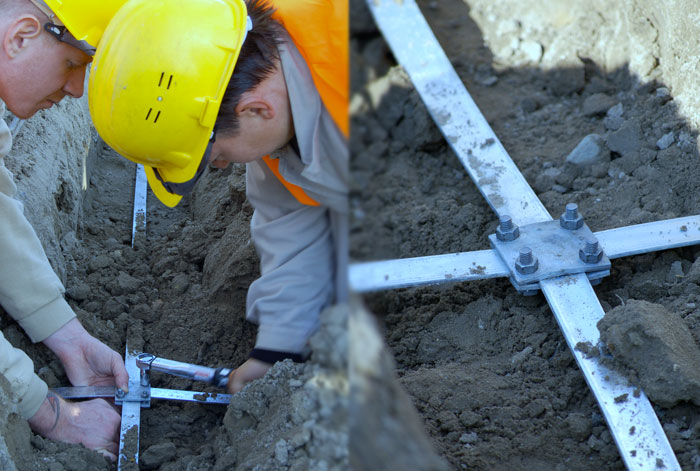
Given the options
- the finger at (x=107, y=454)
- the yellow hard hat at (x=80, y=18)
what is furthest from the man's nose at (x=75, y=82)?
the finger at (x=107, y=454)

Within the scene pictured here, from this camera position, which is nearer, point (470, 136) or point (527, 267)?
point (527, 267)

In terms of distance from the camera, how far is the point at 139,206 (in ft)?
11.2

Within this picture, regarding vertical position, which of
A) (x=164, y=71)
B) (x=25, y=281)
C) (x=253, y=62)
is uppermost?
(x=164, y=71)

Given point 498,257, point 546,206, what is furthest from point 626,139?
point 498,257

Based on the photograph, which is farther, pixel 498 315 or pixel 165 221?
pixel 165 221

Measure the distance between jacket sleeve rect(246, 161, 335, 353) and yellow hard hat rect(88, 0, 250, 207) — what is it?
44cm

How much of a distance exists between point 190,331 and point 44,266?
1.75ft

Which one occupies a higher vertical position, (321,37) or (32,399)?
(321,37)

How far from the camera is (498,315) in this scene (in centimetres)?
243

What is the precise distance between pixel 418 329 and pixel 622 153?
118 centimetres

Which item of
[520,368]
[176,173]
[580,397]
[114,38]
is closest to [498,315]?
[520,368]

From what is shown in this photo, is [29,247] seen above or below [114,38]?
below

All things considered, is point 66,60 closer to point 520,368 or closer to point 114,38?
point 114,38

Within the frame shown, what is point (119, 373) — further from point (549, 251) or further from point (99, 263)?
point (549, 251)
